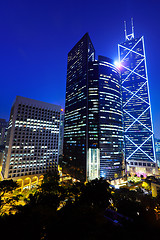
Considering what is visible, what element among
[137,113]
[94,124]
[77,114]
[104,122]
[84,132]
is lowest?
[84,132]

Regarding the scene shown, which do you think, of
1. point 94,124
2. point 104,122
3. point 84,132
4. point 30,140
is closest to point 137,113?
point 104,122

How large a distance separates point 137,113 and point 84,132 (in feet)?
237

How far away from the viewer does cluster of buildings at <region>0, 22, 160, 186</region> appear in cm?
6825

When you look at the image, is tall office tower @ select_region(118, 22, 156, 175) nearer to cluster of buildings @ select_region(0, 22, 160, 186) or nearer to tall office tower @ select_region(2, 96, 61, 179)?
cluster of buildings @ select_region(0, 22, 160, 186)

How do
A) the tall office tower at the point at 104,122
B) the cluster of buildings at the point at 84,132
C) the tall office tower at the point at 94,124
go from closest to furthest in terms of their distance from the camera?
1. the cluster of buildings at the point at 84,132
2. the tall office tower at the point at 104,122
3. the tall office tower at the point at 94,124

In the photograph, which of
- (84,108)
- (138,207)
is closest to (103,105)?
(84,108)

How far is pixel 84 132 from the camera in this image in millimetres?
78688

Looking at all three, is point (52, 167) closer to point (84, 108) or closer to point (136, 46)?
point (84, 108)

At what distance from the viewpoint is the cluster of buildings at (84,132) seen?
68250mm

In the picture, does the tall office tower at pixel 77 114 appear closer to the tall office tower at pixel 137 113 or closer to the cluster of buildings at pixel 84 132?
the cluster of buildings at pixel 84 132

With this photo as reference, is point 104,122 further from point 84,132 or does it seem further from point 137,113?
point 137,113

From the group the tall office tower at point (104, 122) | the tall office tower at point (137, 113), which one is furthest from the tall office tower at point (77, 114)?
the tall office tower at point (137, 113)

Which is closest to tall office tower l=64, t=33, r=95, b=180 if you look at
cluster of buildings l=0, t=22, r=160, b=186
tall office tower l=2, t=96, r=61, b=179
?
cluster of buildings l=0, t=22, r=160, b=186

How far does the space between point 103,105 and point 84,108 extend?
14.8m
